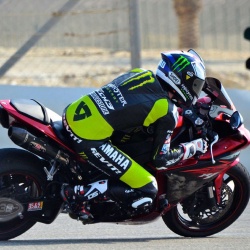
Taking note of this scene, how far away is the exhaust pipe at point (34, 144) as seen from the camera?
7008mm

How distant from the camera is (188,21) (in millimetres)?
11711

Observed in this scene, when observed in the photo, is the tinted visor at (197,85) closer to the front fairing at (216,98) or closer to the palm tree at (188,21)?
the front fairing at (216,98)

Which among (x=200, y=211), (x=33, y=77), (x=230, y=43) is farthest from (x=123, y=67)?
(x=200, y=211)

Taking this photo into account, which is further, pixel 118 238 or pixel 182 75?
pixel 118 238

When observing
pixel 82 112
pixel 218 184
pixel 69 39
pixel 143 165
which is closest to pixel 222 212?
pixel 218 184

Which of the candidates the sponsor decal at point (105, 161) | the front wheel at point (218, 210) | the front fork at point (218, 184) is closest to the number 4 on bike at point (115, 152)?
the sponsor decal at point (105, 161)

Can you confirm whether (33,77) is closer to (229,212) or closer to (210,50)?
(210,50)

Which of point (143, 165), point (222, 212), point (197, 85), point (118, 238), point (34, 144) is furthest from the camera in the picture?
point (222, 212)

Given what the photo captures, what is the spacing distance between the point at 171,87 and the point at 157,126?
353mm

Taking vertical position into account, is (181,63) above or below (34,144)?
above

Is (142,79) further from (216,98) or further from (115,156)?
(216,98)

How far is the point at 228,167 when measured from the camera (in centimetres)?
757

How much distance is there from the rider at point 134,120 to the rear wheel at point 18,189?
9.8 inches

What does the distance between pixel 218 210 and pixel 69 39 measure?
426cm
